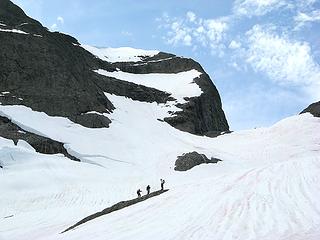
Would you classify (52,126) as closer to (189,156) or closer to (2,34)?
(189,156)

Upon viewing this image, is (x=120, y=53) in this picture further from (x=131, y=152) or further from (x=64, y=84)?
(x=131, y=152)

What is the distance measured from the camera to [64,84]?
81.4m

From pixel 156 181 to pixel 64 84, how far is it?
3319 centimetres

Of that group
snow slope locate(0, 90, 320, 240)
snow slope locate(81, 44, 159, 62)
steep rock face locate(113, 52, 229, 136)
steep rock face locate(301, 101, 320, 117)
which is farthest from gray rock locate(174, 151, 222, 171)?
snow slope locate(81, 44, 159, 62)

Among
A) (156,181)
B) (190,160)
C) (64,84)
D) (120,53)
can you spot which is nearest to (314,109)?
(190,160)

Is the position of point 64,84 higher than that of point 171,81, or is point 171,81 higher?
point 171,81

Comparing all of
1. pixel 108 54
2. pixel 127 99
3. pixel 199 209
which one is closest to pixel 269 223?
pixel 199 209

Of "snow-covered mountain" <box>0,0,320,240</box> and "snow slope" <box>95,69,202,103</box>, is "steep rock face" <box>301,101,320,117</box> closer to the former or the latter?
"snow-covered mountain" <box>0,0,320,240</box>

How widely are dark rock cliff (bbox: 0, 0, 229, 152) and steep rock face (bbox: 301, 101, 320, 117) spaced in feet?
56.4

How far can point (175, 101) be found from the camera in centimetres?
10106

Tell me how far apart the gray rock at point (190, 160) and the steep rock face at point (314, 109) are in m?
28.2

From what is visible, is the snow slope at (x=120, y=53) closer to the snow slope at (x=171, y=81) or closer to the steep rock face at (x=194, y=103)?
the steep rock face at (x=194, y=103)

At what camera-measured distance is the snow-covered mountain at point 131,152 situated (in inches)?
854

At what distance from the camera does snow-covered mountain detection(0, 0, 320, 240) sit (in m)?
21.7
